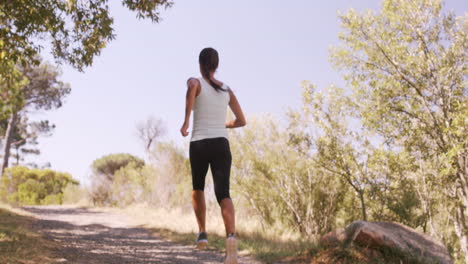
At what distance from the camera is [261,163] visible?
11211 millimetres

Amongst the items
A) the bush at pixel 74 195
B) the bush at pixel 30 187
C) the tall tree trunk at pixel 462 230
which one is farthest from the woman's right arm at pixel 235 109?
the bush at pixel 30 187

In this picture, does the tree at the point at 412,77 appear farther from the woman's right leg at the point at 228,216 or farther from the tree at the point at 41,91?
the tree at the point at 41,91

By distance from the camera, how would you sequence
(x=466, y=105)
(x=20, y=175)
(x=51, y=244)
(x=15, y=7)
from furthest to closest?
(x=20, y=175)
(x=466, y=105)
(x=51, y=244)
(x=15, y=7)

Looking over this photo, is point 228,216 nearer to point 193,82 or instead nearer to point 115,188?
point 193,82

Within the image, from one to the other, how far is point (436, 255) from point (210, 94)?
17.3 feet

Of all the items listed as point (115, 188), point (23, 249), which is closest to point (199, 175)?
point (23, 249)

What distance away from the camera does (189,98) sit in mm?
3281

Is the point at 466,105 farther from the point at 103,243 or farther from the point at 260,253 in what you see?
the point at 103,243

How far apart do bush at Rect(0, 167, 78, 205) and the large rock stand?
925 inches

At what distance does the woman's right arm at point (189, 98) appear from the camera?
328 cm

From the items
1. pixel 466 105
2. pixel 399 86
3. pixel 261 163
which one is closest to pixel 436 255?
pixel 466 105

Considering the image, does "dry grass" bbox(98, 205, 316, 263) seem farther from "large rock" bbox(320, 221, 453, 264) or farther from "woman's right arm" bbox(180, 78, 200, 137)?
"woman's right arm" bbox(180, 78, 200, 137)

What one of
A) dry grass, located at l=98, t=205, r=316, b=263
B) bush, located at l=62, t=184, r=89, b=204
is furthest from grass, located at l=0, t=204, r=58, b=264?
bush, located at l=62, t=184, r=89, b=204

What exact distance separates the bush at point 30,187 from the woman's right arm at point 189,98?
24.5 m
